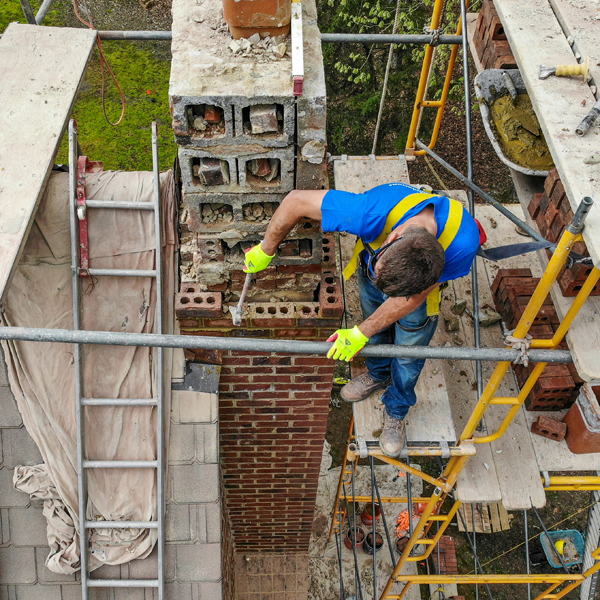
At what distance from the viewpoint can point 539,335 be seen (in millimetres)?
4723

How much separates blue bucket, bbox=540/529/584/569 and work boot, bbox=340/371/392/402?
18.3 feet

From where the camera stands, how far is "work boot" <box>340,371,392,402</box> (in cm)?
453

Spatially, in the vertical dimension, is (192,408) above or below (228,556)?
above

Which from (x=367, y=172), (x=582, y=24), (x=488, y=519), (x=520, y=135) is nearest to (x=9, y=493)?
(x=367, y=172)

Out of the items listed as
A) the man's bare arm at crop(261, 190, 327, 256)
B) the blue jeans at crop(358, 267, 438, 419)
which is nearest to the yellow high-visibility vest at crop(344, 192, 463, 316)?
the man's bare arm at crop(261, 190, 327, 256)

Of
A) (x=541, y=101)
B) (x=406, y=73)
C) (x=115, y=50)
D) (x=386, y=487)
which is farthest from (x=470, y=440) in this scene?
(x=115, y=50)

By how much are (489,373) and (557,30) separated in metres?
2.74

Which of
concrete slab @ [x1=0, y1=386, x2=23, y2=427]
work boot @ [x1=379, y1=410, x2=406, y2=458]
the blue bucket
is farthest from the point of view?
the blue bucket

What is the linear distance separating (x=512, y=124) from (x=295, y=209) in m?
2.49

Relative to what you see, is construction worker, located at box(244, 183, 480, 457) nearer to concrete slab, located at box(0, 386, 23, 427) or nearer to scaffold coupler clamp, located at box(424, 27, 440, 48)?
concrete slab, located at box(0, 386, 23, 427)

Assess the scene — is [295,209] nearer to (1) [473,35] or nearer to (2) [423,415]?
(2) [423,415]

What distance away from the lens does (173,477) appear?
4.15 metres

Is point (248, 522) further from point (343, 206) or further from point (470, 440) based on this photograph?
point (343, 206)

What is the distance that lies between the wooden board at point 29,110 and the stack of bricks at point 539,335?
12.6ft
